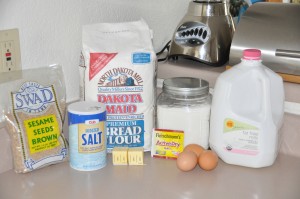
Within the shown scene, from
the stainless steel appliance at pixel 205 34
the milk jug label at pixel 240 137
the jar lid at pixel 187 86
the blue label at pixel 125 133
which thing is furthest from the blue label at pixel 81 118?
the stainless steel appliance at pixel 205 34

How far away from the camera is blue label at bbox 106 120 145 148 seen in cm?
122

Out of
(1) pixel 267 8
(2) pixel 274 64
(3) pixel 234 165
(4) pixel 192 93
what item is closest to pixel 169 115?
(4) pixel 192 93

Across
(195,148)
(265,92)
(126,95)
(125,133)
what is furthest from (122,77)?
(265,92)

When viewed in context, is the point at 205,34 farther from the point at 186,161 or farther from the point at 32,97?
the point at 32,97

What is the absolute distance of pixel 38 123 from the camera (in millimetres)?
1133

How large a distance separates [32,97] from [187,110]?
399 mm

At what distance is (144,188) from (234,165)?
266mm

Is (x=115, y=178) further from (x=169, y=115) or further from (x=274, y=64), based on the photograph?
(x=274, y=64)

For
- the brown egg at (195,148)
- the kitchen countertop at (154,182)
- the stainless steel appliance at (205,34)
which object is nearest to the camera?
the kitchen countertop at (154,182)

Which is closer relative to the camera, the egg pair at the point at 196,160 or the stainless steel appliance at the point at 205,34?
the egg pair at the point at 196,160

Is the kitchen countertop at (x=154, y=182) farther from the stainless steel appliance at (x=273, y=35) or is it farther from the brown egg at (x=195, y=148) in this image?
the stainless steel appliance at (x=273, y=35)

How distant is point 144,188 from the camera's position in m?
1.07

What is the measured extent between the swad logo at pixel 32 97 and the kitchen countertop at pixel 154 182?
0.16m

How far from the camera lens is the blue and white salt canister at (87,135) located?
Result: 1.11 meters
